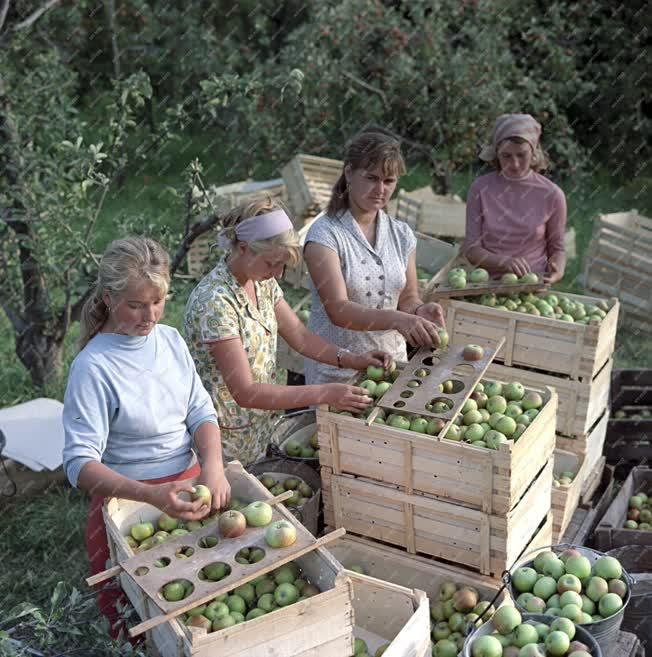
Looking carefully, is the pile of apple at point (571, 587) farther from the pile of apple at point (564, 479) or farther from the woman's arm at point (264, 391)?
the pile of apple at point (564, 479)

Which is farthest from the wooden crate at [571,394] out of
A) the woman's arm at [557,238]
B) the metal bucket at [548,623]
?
the metal bucket at [548,623]

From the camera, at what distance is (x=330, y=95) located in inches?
410

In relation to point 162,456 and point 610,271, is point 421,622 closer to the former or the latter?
point 162,456

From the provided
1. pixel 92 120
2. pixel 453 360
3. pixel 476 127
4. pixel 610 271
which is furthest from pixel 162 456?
pixel 92 120

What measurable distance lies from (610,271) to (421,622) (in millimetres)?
5521

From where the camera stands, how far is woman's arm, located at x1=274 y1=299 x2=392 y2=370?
3572 mm

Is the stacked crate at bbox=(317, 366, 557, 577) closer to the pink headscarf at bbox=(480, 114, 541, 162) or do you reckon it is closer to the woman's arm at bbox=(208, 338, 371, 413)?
the woman's arm at bbox=(208, 338, 371, 413)

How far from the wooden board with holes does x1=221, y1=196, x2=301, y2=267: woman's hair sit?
651 millimetres

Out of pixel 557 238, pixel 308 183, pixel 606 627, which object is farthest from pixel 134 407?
pixel 308 183

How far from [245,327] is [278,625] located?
1.23 meters

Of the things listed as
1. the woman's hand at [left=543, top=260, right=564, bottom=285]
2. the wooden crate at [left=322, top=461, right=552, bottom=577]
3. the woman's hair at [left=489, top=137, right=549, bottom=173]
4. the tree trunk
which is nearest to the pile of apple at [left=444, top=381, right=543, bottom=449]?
the wooden crate at [left=322, top=461, right=552, bottom=577]

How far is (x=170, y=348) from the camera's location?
2.88 metres

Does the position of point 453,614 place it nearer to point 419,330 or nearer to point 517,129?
point 419,330

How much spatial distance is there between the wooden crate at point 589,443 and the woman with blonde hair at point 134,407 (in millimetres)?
2391
